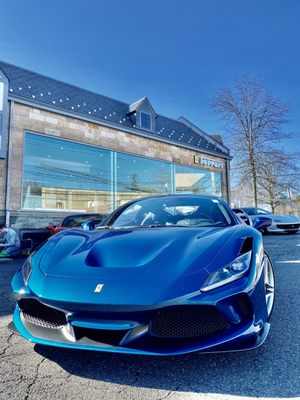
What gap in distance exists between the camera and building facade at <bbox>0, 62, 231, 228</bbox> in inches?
383

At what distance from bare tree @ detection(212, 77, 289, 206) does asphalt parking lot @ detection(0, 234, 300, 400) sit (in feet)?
61.1

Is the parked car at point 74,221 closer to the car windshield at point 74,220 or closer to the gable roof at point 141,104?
the car windshield at point 74,220

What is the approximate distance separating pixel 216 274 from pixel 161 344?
45 centimetres

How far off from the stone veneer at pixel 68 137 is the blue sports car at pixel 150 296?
28.7 feet

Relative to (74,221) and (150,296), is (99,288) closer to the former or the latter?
(150,296)

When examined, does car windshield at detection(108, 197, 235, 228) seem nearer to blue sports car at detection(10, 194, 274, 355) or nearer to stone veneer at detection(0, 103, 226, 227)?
blue sports car at detection(10, 194, 274, 355)

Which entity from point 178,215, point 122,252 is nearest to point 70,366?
point 122,252

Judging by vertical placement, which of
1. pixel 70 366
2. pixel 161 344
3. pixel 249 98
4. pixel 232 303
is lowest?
pixel 70 366

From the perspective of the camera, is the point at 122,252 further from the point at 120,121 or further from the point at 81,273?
the point at 120,121

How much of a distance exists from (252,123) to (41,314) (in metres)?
21.2

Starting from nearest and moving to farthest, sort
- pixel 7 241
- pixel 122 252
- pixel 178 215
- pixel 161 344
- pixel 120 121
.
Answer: pixel 161 344, pixel 122 252, pixel 178 215, pixel 7 241, pixel 120 121

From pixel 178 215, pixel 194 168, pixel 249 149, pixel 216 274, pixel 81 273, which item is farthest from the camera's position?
pixel 249 149

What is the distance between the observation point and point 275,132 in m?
19.9

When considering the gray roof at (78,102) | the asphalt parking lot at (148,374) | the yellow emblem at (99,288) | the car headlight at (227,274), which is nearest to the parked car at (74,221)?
the gray roof at (78,102)
